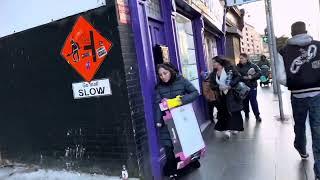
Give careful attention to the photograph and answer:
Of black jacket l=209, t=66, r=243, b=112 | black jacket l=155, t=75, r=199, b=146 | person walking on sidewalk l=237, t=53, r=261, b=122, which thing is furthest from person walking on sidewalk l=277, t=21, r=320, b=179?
person walking on sidewalk l=237, t=53, r=261, b=122

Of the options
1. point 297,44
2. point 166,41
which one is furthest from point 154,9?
point 297,44

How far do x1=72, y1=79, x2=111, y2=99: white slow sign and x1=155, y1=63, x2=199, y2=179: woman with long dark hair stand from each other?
720 mm

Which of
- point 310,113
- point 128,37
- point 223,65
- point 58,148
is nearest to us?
point 310,113

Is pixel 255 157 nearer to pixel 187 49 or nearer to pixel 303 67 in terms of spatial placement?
pixel 303 67

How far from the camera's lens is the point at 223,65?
7801mm

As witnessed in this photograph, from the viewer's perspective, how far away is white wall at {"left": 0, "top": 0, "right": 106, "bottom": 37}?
5812 mm

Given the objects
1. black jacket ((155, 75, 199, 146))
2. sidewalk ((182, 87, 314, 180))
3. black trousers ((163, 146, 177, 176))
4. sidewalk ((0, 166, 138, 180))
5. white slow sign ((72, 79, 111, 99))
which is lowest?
sidewalk ((182, 87, 314, 180))

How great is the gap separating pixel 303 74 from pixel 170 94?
5.58ft

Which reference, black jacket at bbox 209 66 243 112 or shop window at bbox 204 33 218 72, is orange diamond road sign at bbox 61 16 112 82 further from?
shop window at bbox 204 33 218 72

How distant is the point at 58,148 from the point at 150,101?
184 centimetres

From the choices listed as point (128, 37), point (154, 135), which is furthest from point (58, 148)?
point (128, 37)

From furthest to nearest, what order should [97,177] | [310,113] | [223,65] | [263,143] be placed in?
[223,65] → [263,143] → [97,177] → [310,113]

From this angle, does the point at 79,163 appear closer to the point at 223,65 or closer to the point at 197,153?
the point at 197,153

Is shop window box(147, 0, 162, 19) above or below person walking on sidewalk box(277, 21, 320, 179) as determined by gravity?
above
